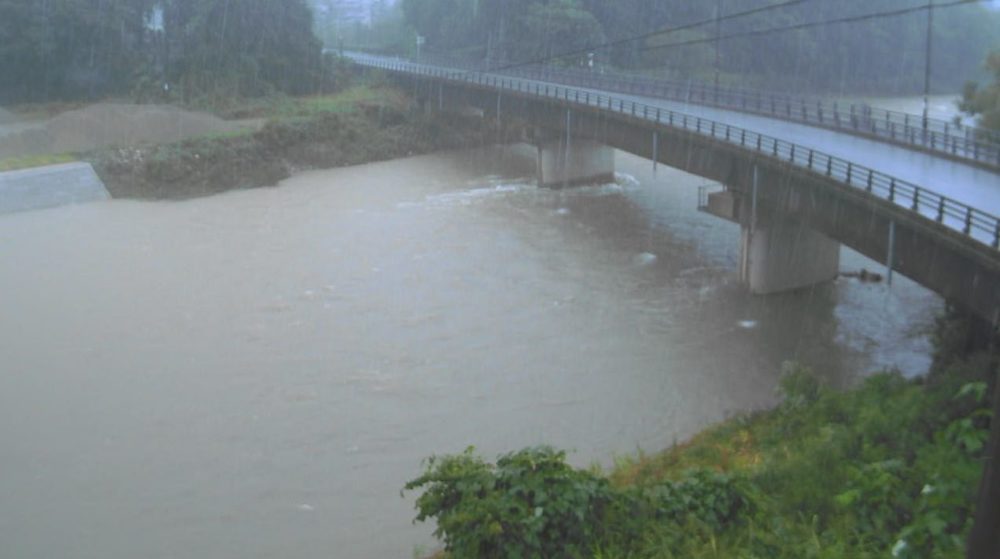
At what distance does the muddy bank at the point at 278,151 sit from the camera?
118 ft

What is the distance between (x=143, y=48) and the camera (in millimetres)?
51375

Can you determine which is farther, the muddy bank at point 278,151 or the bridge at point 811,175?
the muddy bank at point 278,151

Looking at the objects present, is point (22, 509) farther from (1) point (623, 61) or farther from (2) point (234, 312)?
(1) point (623, 61)

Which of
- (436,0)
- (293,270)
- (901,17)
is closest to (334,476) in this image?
(293,270)

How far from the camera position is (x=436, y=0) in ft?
235

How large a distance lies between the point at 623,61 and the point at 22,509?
5195cm

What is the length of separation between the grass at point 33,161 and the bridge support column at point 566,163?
685 inches

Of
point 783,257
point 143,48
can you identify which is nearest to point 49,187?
point 143,48

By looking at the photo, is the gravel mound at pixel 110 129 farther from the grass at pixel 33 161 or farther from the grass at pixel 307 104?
the grass at pixel 307 104

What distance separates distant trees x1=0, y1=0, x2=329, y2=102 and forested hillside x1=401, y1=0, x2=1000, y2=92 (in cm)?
1491

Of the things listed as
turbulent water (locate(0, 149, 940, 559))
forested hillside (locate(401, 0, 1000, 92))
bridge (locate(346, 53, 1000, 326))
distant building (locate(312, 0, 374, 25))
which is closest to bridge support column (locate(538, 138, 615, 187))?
bridge (locate(346, 53, 1000, 326))

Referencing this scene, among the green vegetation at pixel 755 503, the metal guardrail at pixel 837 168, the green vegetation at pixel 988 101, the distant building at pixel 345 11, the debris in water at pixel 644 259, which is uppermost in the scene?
the distant building at pixel 345 11

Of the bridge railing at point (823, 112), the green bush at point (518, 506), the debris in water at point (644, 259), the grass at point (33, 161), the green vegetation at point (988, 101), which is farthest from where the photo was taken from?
the grass at point (33, 161)

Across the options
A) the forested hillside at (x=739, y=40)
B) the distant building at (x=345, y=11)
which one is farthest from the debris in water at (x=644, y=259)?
the distant building at (x=345, y=11)
